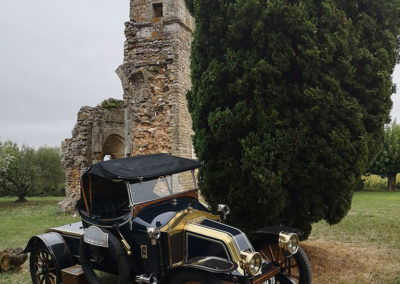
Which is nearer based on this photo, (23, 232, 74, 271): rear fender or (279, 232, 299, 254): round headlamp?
(279, 232, 299, 254): round headlamp

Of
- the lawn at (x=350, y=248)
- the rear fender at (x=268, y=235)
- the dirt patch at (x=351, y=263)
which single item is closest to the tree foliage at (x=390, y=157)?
the lawn at (x=350, y=248)

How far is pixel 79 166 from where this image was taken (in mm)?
17328

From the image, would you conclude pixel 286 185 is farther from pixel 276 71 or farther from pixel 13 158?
pixel 13 158

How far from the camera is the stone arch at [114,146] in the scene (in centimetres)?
1795

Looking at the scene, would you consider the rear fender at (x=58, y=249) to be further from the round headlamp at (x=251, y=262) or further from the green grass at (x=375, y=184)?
the green grass at (x=375, y=184)

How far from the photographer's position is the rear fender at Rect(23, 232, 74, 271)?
5201mm

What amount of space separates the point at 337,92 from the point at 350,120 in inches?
22.2

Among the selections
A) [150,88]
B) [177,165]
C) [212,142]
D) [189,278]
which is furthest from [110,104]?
[189,278]

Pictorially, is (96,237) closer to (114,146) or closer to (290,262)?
(290,262)

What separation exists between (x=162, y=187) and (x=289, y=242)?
2003 millimetres

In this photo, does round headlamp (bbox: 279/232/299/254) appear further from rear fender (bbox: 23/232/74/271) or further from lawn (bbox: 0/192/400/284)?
rear fender (bbox: 23/232/74/271)

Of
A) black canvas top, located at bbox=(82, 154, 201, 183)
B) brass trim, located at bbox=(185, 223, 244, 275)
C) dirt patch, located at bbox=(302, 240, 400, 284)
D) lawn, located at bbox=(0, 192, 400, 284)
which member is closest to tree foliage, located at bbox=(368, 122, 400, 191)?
lawn, located at bbox=(0, 192, 400, 284)

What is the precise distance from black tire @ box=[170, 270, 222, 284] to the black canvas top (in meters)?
1.40

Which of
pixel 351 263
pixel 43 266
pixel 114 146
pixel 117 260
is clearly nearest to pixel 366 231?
pixel 351 263
